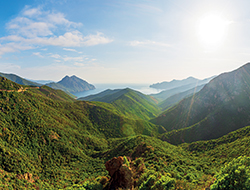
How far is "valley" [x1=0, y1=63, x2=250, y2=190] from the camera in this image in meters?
31.5

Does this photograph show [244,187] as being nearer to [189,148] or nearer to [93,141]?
[189,148]

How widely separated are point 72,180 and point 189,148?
80.9m

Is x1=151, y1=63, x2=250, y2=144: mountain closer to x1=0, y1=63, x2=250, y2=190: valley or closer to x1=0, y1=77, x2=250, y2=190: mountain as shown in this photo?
x1=0, y1=63, x2=250, y2=190: valley

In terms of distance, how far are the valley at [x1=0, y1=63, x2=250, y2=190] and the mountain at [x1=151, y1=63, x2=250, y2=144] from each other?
0.68 metres

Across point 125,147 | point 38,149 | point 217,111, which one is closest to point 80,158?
point 38,149

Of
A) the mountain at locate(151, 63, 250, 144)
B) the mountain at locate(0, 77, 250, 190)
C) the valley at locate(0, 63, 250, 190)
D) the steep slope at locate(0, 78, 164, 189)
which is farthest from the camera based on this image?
the mountain at locate(151, 63, 250, 144)

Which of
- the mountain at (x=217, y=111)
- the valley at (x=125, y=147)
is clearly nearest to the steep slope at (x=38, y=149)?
the valley at (x=125, y=147)

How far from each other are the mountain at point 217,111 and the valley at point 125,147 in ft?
2.22

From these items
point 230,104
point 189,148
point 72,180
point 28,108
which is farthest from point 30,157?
point 230,104

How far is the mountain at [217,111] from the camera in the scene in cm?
10125

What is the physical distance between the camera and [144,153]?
56.4 metres

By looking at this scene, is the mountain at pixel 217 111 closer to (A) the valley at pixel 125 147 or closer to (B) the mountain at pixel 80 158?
(A) the valley at pixel 125 147

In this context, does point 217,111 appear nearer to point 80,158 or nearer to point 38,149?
point 80,158

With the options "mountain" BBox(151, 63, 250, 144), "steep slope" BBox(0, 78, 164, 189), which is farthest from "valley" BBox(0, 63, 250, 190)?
"mountain" BBox(151, 63, 250, 144)
